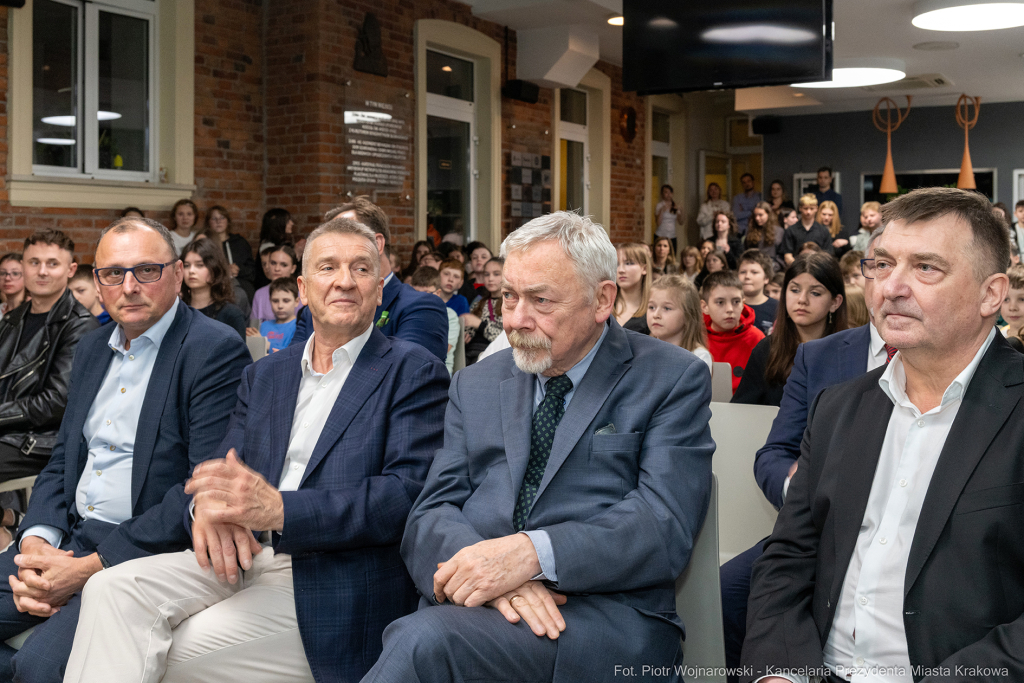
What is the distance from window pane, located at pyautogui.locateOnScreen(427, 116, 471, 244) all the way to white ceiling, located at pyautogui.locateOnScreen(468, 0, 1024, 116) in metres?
1.19

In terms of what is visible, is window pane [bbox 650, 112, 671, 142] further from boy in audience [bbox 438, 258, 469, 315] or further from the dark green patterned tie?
the dark green patterned tie

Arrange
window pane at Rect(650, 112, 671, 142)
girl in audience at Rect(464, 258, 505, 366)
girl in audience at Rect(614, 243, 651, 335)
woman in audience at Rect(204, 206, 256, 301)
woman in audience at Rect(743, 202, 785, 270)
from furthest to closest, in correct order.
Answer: window pane at Rect(650, 112, 671, 142), woman in audience at Rect(743, 202, 785, 270), woman in audience at Rect(204, 206, 256, 301), girl in audience at Rect(464, 258, 505, 366), girl in audience at Rect(614, 243, 651, 335)

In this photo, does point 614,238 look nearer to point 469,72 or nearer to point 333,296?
point 469,72

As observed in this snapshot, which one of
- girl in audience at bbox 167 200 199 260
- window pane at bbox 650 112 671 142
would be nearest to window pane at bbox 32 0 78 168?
girl in audience at bbox 167 200 199 260

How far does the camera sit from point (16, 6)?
5.58 meters

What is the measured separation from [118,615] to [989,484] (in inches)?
67.6

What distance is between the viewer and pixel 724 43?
606 cm

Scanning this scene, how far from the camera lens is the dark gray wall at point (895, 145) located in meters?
14.3

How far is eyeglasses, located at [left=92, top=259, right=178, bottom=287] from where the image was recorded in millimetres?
2430

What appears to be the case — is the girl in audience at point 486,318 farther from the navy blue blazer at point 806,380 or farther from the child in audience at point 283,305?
the navy blue blazer at point 806,380

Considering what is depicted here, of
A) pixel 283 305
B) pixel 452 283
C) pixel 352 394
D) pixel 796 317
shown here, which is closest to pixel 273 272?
pixel 283 305

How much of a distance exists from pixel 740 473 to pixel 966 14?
22.4ft

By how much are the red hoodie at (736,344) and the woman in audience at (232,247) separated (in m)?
3.83

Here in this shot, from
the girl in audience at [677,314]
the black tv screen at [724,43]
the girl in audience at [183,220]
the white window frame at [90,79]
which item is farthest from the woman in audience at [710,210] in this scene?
the girl in audience at [677,314]
